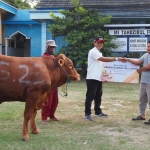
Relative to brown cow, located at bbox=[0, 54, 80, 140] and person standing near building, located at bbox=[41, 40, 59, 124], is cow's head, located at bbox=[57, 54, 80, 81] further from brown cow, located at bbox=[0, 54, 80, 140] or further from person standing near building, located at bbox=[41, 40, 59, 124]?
person standing near building, located at bbox=[41, 40, 59, 124]

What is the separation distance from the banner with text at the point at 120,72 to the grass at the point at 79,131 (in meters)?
0.88

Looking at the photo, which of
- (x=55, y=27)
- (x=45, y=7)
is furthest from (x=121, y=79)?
(x=45, y=7)

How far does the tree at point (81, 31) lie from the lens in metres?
15.2

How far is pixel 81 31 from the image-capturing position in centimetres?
1562

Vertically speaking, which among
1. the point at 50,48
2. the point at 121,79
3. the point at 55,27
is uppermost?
the point at 55,27

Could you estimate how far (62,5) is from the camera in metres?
18.1

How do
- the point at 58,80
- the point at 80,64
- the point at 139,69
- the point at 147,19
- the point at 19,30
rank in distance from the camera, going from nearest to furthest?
the point at 58,80
the point at 139,69
the point at 80,64
the point at 147,19
the point at 19,30

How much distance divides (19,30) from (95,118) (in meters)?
14.0

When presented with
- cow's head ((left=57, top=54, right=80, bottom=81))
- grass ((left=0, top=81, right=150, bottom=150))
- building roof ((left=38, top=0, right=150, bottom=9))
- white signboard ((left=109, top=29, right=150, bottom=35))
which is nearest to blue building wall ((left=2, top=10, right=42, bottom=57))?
building roof ((left=38, top=0, right=150, bottom=9))

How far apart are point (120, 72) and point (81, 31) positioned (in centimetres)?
903

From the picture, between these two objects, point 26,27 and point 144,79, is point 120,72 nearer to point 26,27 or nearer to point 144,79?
point 144,79

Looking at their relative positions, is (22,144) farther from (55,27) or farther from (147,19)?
(147,19)

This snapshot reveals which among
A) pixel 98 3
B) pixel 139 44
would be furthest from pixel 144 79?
pixel 98 3

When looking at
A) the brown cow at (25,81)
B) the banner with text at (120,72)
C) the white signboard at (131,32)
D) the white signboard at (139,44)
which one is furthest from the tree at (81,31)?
the brown cow at (25,81)
